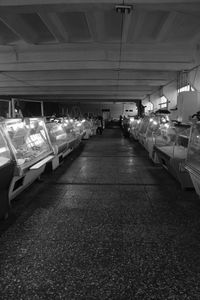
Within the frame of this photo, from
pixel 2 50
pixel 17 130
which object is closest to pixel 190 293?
pixel 17 130

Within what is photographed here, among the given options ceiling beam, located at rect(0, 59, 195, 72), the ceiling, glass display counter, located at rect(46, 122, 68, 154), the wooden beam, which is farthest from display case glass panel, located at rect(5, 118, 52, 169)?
ceiling beam, located at rect(0, 59, 195, 72)

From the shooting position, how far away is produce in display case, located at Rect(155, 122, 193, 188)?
494 cm

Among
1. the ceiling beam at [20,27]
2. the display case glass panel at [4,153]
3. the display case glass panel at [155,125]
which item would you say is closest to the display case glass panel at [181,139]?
the display case glass panel at [155,125]

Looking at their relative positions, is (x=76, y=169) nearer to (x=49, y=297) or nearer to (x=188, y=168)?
(x=188, y=168)

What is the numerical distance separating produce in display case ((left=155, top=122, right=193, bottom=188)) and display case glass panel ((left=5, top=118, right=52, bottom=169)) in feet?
10.2

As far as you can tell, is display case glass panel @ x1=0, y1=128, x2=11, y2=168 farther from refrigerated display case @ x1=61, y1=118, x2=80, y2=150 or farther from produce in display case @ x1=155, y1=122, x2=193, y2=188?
refrigerated display case @ x1=61, y1=118, x2=80, y2=150

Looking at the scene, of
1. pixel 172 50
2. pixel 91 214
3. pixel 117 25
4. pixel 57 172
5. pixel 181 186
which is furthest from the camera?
pixel 172 50

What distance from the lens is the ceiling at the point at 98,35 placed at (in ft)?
14.6

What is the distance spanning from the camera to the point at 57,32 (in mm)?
6406

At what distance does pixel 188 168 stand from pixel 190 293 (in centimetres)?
253

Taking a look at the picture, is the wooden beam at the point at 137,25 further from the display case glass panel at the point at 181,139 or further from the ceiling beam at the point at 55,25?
the display case glass panel at the point at 181,139

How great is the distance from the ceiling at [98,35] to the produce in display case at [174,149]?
2662mm

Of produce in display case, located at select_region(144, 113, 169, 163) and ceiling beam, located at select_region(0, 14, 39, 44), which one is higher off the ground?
ceiling beam, located at select_region(0, 14, 39, 44)

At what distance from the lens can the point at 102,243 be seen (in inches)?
118
